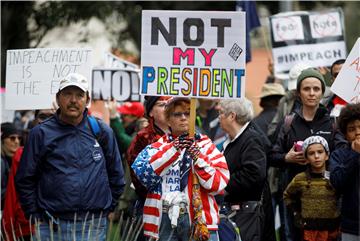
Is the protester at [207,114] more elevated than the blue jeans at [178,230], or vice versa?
the protester at [207,114]

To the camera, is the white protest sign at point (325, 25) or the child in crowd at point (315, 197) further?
the white protest sign at point (325, 25)

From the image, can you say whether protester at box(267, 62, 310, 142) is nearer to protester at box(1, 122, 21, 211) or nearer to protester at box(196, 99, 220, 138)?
protester at box(196, 99, 220, 138)

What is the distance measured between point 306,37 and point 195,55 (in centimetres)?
551

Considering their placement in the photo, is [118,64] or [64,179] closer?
[64,179]

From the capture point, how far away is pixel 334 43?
13797mm

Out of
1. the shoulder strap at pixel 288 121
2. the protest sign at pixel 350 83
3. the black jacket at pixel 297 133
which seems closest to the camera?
the protest sign at pixel 350 83

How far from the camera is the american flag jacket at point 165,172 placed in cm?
841

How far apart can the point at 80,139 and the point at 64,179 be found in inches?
14.8

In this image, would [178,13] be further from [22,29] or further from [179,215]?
[22,29]

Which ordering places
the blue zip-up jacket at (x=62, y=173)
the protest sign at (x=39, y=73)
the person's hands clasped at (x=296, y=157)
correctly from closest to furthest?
1. the blue zip-up jacket at (x=62, y=173)
2. the person's hands clasped at (x=296, y=157)
3. the protest sign at (x=39, y=73)

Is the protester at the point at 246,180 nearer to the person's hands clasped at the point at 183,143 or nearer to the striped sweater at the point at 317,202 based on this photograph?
the striped sweater at the point at 317,202

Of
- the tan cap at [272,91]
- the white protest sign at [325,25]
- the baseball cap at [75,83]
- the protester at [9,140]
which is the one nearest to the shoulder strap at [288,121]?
the baseball cap at [75,83]

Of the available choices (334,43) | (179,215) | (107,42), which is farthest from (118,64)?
(107,42)

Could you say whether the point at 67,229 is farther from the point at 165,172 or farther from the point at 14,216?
the point at 14,216
